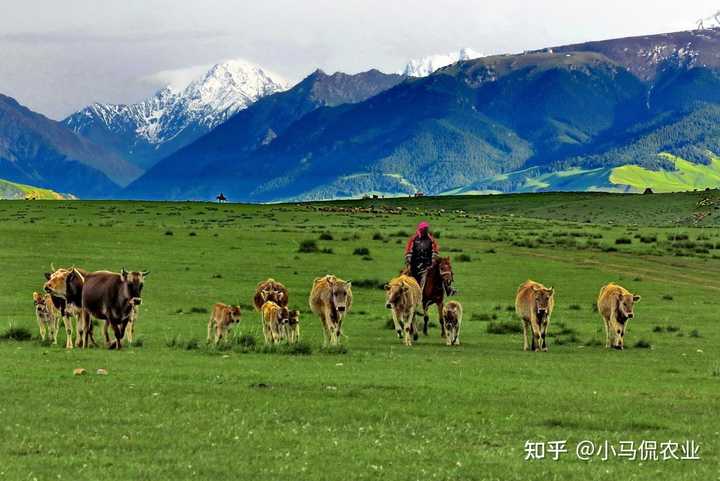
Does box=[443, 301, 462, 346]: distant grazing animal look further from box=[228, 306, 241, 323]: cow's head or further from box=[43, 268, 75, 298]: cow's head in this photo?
box=[43, 268, 75, 298]: cow's head

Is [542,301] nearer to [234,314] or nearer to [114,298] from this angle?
[234,314]

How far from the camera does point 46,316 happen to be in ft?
90.7

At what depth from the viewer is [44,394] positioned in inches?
689

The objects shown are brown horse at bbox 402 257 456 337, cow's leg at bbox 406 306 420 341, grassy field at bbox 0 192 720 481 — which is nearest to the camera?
grassy field at bbox 0 192 720 481

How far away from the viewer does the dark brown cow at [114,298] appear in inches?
960

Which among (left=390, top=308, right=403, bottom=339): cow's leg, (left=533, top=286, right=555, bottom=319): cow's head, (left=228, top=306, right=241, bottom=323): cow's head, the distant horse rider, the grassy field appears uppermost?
the distant horse rider

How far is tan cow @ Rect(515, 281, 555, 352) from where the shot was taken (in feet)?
88.3

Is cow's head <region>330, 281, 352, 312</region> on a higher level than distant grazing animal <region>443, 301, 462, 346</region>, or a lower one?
higher

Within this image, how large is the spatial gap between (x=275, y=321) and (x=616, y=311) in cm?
895

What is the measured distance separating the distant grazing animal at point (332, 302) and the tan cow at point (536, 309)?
177 inches

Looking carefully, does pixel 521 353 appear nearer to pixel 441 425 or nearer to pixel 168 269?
pixel 441 425

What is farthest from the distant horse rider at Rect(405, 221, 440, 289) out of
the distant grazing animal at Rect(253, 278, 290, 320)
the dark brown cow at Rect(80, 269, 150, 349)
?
the dark brown cow at Rect(80, 269, 150, 349)

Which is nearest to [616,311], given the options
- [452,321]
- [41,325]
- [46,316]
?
[452,321]

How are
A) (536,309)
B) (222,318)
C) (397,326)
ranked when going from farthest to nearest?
(397,326)
(222,318)
(536,309)
